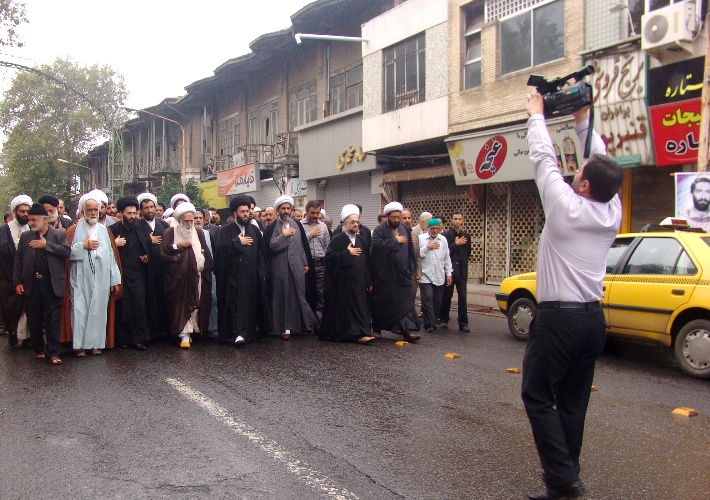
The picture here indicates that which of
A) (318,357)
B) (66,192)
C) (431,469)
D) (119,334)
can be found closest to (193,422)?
(431,469)

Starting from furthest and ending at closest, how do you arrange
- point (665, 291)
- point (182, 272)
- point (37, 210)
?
1. point (182, 272)
2. point (37, 210)
3. point (665, 291)

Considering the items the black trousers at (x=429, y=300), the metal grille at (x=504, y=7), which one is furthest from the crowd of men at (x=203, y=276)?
the metal grille at (x=504, y=7)

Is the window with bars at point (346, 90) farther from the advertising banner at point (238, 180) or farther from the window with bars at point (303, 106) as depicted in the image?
the advertising banner at point (238, 180)

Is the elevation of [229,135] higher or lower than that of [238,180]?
higher

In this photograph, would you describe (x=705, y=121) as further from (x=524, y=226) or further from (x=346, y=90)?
(x=346, y=90)

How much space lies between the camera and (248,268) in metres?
9.07

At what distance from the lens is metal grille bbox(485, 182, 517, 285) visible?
17.3 m

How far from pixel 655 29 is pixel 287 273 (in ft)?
26.3

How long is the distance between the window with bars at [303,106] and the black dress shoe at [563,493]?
76.0 feet

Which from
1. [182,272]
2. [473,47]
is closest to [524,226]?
[473,47]

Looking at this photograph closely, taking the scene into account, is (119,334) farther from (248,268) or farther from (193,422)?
(193,422)

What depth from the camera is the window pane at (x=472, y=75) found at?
17.3 m

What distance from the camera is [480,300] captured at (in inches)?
619

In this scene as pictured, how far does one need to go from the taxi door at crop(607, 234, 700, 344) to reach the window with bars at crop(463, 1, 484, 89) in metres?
10.3
